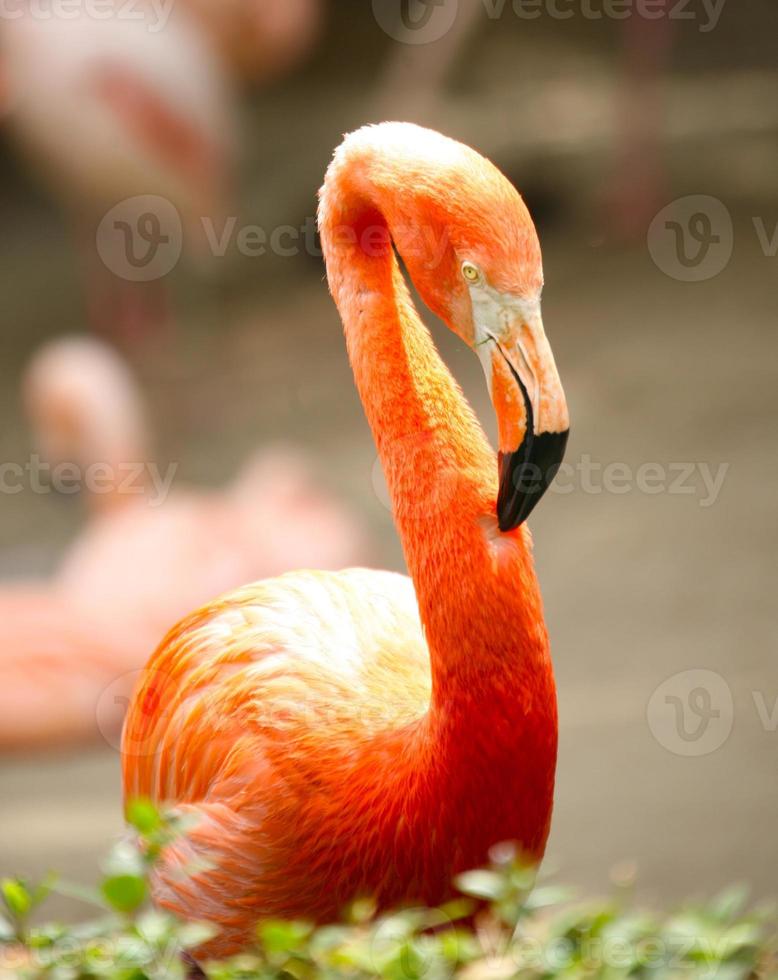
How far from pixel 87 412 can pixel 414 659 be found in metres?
3.19

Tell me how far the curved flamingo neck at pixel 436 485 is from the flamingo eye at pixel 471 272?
10.4 inches

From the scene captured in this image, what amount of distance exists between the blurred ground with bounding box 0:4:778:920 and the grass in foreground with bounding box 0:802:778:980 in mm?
988

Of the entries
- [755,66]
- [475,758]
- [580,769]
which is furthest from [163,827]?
[755,66]

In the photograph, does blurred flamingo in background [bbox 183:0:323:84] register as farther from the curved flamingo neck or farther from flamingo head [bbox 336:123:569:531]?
flamingo head [bbox 336:123:569:531]

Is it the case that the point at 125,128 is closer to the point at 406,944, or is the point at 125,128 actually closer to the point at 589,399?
the point at 589,399

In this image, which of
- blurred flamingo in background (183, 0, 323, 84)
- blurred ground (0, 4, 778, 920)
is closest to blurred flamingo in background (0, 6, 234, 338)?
blurred flamingo in background (183, 0, 323, 84)

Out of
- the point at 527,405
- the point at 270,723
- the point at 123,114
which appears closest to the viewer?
the point at 527,405

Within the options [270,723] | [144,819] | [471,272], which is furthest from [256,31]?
[144,819]

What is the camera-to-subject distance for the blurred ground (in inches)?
177

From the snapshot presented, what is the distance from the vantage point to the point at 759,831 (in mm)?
4203

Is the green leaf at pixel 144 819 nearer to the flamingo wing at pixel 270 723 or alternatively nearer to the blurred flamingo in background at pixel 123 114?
the flamingo wing at pixel 270 723

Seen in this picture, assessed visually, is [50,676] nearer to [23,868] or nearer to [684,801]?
[23,868]

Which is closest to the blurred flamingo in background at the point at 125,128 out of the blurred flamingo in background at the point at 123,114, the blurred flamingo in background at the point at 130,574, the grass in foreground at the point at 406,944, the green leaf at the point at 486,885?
the blurred flamingo in background at the point at 123,114

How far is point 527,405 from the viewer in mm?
1976
